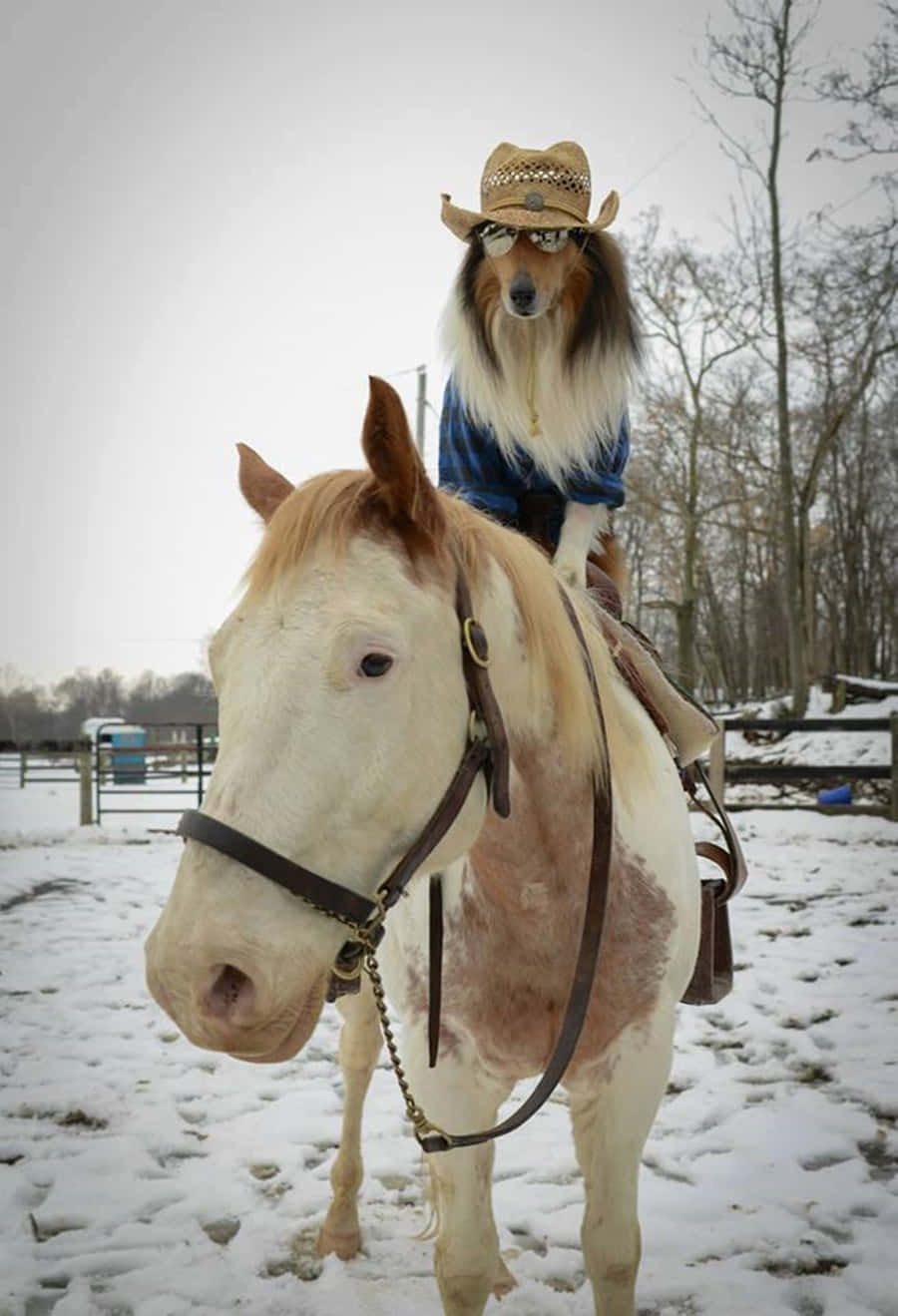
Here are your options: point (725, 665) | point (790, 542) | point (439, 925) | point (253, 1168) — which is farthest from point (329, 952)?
point (725, 665)

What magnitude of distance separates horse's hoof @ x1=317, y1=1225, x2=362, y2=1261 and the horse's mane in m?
1.97

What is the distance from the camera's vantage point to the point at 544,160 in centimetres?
229

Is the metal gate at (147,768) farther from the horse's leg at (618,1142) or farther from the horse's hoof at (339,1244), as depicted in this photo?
the horse's leg at (618,1142)

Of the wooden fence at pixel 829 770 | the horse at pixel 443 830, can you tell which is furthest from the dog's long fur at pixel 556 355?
the wooden fence at pixel 829 770

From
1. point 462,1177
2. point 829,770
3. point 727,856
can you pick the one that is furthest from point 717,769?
point 462,1177

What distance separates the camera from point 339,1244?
262cm

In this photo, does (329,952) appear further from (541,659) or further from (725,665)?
(725,665)

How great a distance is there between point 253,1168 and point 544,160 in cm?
356

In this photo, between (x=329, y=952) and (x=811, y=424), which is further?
(x=811, y=424)

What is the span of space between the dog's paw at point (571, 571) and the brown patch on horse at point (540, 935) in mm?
660

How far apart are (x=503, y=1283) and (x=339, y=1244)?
549 mm

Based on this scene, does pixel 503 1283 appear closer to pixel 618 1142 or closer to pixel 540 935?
pixel 618 1142

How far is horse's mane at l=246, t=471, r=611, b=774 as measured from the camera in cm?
133

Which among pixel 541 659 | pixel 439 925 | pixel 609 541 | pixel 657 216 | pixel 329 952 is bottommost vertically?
pixel 439 925
